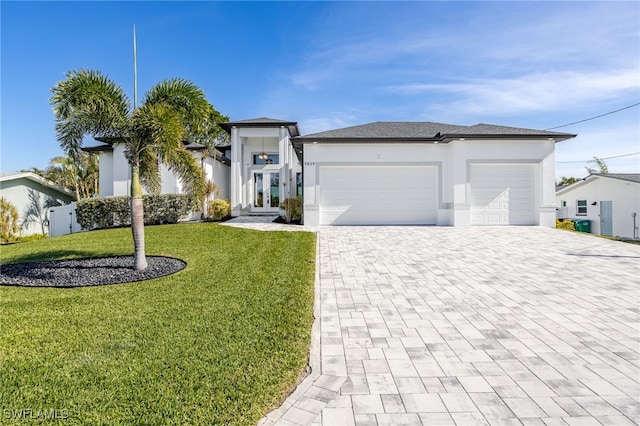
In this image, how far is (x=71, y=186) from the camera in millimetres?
21562

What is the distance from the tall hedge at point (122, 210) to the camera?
1369 cm

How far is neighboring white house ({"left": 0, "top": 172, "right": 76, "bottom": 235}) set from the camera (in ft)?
49.6

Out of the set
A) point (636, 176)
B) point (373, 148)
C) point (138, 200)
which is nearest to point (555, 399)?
point (138, 200)

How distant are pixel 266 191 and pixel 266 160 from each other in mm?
1969

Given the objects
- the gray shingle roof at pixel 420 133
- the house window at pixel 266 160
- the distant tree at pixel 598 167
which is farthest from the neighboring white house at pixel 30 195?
the distant tree at pixel 598 167

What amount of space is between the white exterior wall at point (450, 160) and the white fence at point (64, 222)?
11.5 meters

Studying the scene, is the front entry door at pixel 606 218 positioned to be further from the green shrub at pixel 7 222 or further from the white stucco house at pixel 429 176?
the green shrub at pixel 7 222

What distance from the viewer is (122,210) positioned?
14.0 metres

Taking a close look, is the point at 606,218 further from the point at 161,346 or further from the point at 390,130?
the point at 161,346

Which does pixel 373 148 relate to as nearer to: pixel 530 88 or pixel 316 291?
pixel 530 88

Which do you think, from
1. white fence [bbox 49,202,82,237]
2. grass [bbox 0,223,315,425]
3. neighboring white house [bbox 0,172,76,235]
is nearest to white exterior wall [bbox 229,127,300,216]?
white fence [bbox 49,202,82,237]

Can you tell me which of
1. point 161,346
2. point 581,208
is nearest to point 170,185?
point 161,346

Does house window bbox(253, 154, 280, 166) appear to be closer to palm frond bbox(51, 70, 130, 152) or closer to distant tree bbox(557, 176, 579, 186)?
palm frond bbox(51, 70, 130, 152)

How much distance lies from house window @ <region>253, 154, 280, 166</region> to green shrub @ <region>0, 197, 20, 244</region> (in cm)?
1195
